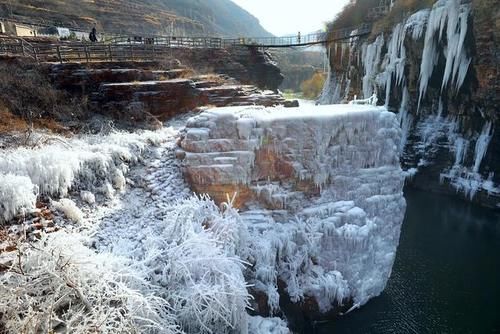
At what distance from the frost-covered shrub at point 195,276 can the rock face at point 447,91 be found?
17.3 meters

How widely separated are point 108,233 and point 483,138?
19.3 meters

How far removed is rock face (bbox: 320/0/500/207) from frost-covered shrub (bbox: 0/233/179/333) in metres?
18.9

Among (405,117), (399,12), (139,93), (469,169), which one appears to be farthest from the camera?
(399,12)

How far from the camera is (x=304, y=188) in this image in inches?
334

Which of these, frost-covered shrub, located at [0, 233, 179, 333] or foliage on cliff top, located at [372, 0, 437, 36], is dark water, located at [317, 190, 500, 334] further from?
foliage on cliff top, located at [372, 0, 437, 36]

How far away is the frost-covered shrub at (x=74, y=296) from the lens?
425cm

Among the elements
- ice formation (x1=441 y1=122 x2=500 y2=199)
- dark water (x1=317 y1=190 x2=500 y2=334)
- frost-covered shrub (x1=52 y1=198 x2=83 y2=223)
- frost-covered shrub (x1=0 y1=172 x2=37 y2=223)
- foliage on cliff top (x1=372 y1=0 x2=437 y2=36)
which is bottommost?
dark water (x1=317 y1=190 x2=500 y2=334)

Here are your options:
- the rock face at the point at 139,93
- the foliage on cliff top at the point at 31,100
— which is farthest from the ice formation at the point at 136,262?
the rock face at the point at 139,93

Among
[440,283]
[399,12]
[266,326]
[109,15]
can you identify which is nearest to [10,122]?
[266,326]

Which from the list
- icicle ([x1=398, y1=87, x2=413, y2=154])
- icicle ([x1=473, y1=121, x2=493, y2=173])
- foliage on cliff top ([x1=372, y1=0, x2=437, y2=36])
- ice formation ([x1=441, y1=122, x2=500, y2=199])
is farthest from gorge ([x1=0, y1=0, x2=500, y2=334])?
icicle ([x1=398, y1=87, x2=413, y2=154])

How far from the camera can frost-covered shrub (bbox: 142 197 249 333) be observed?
17.6ft

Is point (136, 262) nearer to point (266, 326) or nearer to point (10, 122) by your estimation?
point (266, 326)

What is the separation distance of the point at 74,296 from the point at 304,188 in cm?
566

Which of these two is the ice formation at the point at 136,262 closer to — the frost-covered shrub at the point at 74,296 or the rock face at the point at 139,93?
the frost-covered shrub at the point at 74,296
